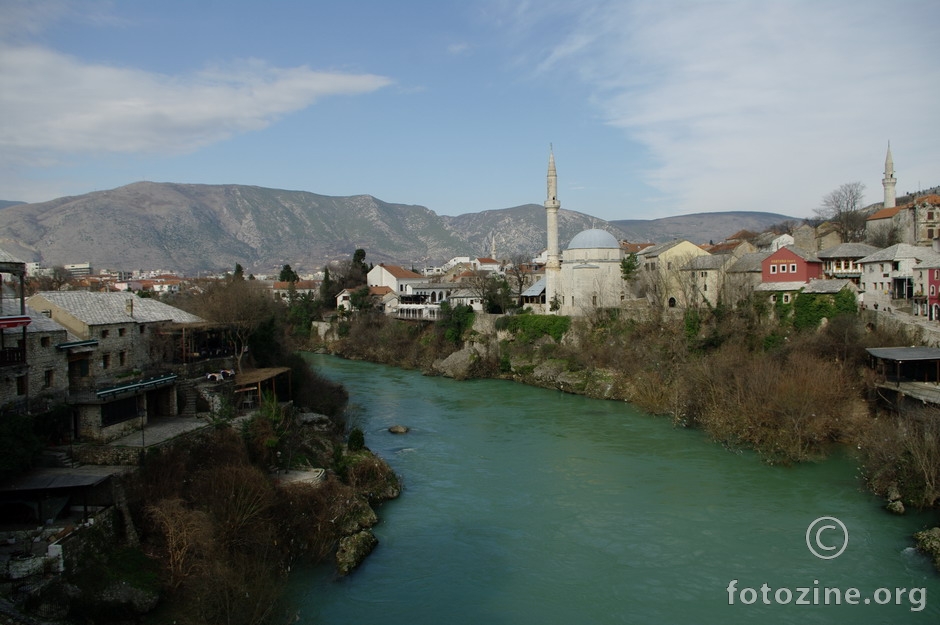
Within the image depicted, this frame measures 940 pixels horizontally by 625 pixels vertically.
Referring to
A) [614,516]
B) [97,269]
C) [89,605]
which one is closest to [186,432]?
[89,605]

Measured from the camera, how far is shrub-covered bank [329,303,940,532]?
18812 millimetres

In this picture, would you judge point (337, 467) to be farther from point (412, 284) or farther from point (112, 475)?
point (412, 284)

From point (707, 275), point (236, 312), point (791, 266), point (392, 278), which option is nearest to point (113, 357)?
point (236, 312)

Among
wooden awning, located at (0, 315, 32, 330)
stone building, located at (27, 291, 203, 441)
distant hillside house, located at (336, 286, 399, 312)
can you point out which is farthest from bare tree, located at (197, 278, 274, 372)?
distant hillside house, located at (336, 286, 399, 312)

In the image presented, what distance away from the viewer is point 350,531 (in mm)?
16406

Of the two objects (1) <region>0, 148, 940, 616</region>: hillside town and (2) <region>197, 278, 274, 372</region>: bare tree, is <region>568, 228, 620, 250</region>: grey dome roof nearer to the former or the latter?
(1) <region>0, 148, 940, 616</region>: hillside town

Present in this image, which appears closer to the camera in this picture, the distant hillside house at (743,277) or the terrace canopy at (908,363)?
the terrace canopy at (908,363)

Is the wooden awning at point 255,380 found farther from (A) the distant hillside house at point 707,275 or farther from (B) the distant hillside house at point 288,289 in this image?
(B) the distant hillside house at point 288,289

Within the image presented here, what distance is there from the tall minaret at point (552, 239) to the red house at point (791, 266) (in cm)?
1510

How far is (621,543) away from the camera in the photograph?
1612 centimetres

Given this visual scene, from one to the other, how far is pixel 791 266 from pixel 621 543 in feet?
77.7

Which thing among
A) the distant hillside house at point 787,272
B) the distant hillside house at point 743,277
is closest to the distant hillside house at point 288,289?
the distant hillside house at point 743,277

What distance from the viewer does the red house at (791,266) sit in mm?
33688

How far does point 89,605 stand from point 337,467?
8504mm
